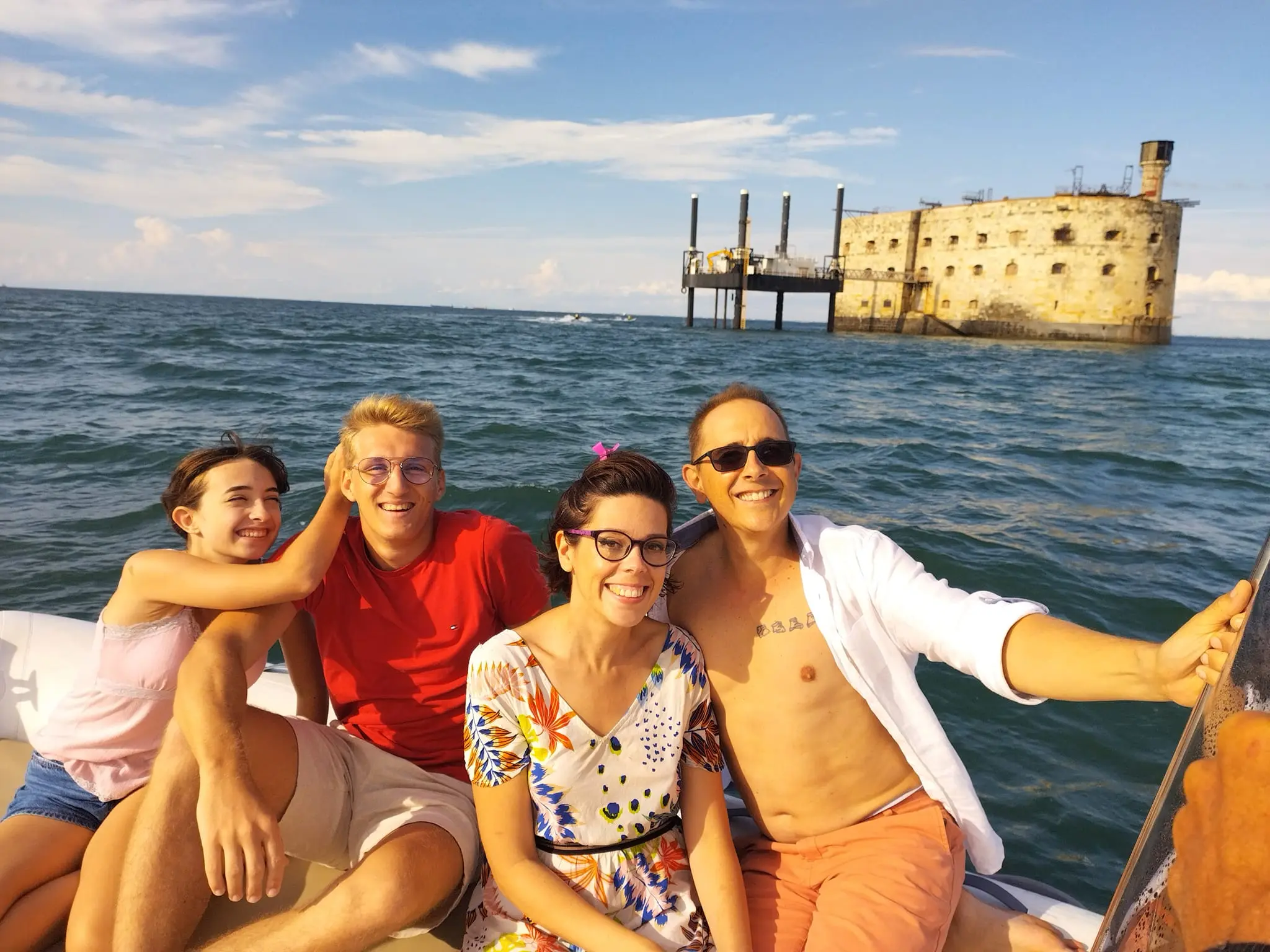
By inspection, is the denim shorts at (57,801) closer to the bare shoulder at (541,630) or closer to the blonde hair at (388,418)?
the blonde hair at (388,418)

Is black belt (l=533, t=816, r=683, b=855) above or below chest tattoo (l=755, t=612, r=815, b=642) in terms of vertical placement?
below

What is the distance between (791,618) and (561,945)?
1042 mm

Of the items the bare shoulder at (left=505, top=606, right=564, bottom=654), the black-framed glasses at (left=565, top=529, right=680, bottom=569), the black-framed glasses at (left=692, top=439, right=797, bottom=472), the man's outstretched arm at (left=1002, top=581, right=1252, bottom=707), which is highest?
the black-framed glasses at (left=692, top=439, right=797, bottom=472)

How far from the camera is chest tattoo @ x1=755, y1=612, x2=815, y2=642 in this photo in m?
2.37

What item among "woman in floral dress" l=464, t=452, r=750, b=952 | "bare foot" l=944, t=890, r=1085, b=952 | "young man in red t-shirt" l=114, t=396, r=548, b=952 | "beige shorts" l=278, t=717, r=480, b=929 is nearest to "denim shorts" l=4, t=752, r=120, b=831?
"young man in red t-shirt" l=114, t=396, r=548, b=952

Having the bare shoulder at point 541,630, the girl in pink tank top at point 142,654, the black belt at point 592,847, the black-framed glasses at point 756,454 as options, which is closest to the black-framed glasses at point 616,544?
the bare shoulder at point 541,630

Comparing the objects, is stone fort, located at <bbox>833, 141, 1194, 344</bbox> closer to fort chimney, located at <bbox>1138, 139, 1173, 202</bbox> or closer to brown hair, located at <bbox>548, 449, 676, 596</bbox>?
fort chimney, located at <bbox>1138, 139, 1173, 202</bbox>

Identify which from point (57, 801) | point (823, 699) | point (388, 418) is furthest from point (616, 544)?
point (57, 801)

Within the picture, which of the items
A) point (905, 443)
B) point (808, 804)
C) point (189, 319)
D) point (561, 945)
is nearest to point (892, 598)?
point (808, 804)

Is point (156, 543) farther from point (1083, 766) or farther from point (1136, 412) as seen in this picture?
point (1136, 412)

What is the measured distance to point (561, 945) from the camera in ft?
6.45

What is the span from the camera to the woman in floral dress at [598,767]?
6.55 ft

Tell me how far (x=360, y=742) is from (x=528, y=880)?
2.78 ft

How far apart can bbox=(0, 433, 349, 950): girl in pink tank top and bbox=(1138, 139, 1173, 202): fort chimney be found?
50276 millimetres
